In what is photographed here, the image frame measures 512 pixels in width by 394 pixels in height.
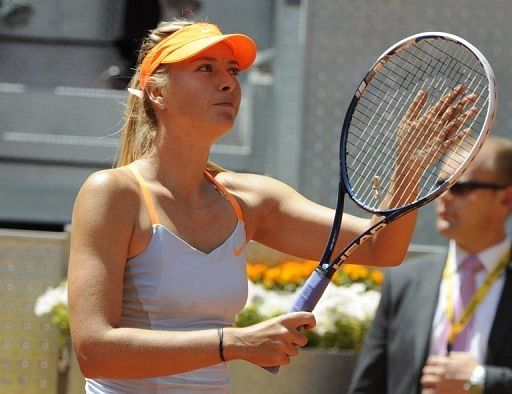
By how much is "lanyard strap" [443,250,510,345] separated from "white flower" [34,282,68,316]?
1418 millimetres

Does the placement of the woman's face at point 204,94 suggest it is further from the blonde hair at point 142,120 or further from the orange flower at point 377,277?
the orange flower at point 377,277

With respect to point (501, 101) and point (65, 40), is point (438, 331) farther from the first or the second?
point (65, 40)

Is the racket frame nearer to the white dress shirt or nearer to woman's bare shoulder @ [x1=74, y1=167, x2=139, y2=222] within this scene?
woman's bare shoulder @ [x1=74, y1=167, x2=139, y2=222]

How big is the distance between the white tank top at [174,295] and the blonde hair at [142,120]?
0.17 m

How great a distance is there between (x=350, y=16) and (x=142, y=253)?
362 centimetres

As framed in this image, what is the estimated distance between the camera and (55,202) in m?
6.69

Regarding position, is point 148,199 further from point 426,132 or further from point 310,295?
point 426,132

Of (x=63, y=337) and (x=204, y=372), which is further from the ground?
(x=204, y=372)

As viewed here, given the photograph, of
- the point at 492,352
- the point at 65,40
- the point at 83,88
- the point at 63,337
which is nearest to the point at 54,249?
the point at 63,337

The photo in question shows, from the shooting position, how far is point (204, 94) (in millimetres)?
2562

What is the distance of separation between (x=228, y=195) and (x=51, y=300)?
6.01 ft

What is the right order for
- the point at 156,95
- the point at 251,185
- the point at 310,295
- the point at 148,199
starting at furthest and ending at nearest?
1. the point at 251,185
2. the point at 156,95
3. the point at 148,199
4. the point at 310,295

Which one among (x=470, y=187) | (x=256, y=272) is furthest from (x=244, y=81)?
(x=470, y=187)

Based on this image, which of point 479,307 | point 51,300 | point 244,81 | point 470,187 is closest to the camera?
point 479,307
